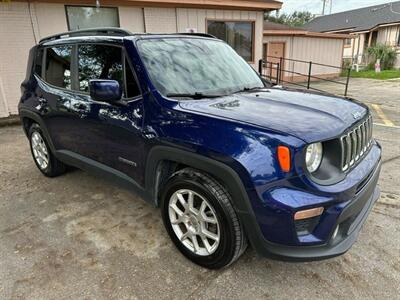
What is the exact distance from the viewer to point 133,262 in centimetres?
273

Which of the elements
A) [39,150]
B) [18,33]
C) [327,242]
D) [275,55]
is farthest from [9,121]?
[275,55]

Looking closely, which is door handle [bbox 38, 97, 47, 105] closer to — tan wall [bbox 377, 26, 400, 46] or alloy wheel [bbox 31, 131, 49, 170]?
alloy wheel [bbox 31, 131, 49, 170]

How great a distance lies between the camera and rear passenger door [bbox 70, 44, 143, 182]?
9.31ft

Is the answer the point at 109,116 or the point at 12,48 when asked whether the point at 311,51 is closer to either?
the point at 12,48

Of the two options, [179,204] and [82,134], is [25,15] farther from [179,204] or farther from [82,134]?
→ [179,204]

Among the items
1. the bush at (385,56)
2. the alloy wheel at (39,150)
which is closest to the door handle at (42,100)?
the alloy wheel at (39,150)

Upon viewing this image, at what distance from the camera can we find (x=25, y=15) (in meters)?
7.86

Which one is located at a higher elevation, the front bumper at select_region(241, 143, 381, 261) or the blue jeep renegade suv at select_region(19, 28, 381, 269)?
the blue jeep renegade suv at select_region(19, 28, 381, 269)

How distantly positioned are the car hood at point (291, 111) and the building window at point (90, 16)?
735 cm

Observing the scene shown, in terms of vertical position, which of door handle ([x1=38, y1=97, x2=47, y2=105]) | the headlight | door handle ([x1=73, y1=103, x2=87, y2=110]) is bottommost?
the headlight

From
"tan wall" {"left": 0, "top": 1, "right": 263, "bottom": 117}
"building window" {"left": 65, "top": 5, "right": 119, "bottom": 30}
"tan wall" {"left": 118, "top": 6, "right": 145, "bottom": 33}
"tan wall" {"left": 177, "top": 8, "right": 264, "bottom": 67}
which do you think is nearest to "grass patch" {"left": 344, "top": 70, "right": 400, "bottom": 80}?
"tan wall" {"left": 177, "top": 8, "right": 264, "bottom": 67}

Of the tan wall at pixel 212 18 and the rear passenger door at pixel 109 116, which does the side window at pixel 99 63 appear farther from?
the tan wall at pixel 212 18

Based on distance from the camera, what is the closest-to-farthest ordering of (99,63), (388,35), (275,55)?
(99,63), (275,55), (388,35)

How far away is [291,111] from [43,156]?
11.5ft
